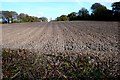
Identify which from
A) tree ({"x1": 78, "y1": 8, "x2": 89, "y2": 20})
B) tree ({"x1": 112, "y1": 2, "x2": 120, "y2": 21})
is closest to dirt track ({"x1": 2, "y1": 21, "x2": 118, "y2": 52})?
tree ({"x1": 112, "y1": 2, "x2": 120, "y2": 21})

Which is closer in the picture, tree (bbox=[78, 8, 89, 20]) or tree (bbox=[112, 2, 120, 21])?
tree (bbox=[112, 2, 120, 21])

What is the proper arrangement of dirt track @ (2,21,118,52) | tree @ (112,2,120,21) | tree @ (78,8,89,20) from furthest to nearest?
tree @ (78,8,89,20) < tree @ (112,2,120,21) < dirt track @ (2,21,118,52)

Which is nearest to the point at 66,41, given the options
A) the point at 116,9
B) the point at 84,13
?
the point at 116,9

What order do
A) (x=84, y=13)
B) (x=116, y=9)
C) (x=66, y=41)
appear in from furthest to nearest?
(x=84, y=13) → (x=116, y=9) → (x=66, y=41)

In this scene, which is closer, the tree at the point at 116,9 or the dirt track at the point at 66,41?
the dirt track at the point at 66,41

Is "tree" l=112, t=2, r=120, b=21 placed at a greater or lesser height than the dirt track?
greater

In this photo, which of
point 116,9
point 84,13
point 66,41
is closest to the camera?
point 66,41

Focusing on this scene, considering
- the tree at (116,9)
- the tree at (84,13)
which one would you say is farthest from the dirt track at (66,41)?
the tree at (84,13)

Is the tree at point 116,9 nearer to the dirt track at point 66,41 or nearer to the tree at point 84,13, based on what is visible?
the dirt track at point 66,41

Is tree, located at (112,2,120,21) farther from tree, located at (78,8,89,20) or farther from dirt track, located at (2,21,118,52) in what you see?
tree, located at (78,8,89,20)

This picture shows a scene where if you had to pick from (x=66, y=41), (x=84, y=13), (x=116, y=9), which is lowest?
(x=66, y=41)

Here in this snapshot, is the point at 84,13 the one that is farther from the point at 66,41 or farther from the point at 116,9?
the point at 66,41

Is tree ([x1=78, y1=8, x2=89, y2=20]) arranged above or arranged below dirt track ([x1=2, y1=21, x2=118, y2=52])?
above

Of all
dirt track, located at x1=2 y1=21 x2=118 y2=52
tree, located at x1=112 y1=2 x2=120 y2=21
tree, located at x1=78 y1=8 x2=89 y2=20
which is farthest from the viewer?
tree, located at x1=78 y1=8 x2=89 y2=20
